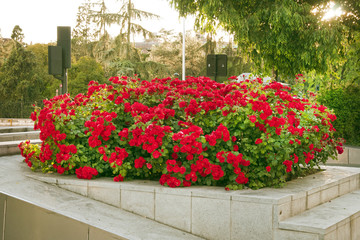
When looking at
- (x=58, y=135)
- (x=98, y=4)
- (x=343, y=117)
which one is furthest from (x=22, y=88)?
(x=58, y=135)

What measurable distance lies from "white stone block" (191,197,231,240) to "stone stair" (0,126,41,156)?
169 inches

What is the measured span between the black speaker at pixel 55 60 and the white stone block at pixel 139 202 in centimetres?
484

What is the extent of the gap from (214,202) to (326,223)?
3.67ft

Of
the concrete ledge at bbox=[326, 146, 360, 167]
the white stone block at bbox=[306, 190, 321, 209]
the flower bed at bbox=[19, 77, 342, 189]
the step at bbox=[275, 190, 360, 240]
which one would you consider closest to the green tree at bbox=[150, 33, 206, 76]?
the concrete ledge at bbox=[326, 146, 360, 167]

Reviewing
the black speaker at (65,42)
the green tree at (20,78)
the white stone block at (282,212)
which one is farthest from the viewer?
the green tree at (20,78)

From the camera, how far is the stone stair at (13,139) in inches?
294

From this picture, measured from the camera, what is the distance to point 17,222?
4770mm

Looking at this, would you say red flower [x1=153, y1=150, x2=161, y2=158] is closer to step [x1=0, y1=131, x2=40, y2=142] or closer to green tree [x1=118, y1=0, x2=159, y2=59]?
step [x1=0, y1=131, x2=40, y2=142]

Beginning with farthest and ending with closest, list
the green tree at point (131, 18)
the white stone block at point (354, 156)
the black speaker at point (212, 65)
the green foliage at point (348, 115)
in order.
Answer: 1. the green tree at point (131, 18)
2. the green foliage at point (348, 115)
3. the black speaker at point (212, 65)
4. the white stone block at point (354, 156)

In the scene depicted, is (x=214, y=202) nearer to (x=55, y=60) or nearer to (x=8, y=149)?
(x=8, y=149)

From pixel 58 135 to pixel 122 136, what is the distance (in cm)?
90

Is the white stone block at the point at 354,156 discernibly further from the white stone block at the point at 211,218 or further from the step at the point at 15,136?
the step at the point at 15,136

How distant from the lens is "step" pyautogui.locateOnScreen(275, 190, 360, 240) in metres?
4.00

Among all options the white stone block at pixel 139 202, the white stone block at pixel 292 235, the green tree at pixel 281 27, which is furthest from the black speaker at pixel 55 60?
the white stone block at pixel 292 235
